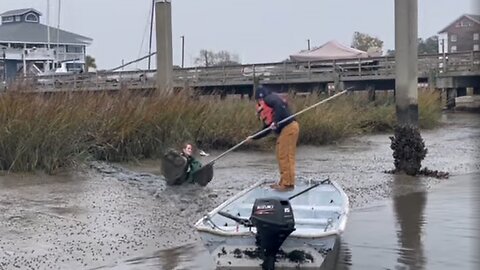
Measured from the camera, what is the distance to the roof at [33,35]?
259ft

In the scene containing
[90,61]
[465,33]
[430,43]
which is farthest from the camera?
[90,61]

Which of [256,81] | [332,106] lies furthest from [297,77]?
[332,106]

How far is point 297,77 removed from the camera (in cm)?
3809

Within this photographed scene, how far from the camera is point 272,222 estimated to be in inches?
270

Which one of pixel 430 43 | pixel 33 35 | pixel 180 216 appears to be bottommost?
pixel 180 216

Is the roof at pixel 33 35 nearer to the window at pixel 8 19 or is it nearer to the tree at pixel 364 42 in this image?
Answer: the window at pixel 8 19

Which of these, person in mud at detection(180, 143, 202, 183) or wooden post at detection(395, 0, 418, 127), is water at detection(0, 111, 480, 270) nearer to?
person in mud at detection(180, 143, 202, 183)

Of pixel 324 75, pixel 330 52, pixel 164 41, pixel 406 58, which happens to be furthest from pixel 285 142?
pixel 330 52

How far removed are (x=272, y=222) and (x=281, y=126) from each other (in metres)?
4.27

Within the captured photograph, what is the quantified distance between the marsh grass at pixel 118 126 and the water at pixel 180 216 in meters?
0.42

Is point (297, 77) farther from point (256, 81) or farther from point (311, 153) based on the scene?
point (311, 153)

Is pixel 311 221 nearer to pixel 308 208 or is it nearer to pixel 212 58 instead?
pixel 308 208

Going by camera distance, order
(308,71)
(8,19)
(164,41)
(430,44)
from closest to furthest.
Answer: (430,44) < (164,41) < (308,71) < (8,19)

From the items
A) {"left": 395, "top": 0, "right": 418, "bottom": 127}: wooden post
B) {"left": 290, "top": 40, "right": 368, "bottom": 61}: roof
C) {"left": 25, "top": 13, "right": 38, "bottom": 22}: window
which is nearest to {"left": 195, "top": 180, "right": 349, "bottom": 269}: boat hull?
{"left": 395, "top": 0, "right": 418, "bottom": 127}: wooden post
